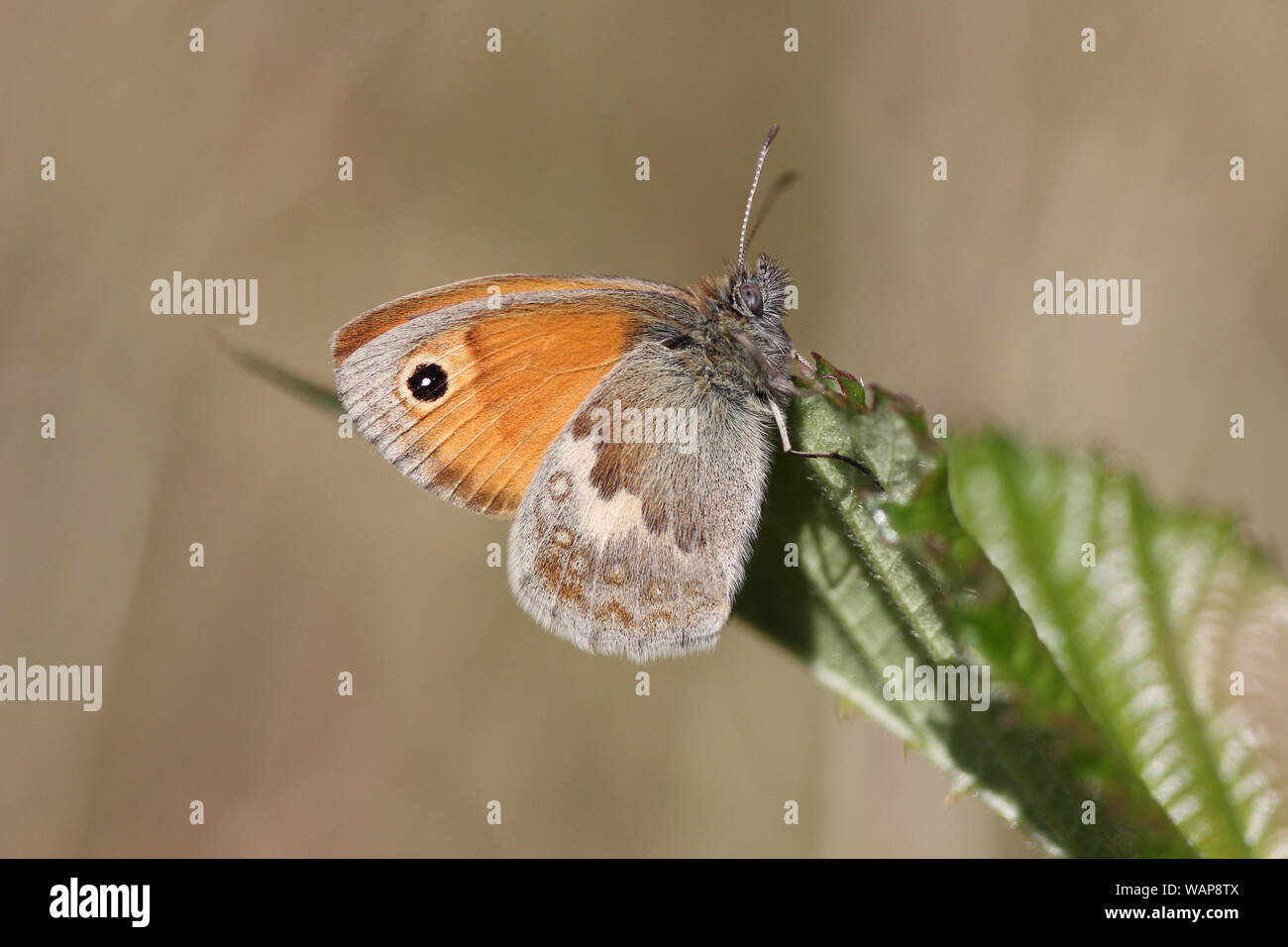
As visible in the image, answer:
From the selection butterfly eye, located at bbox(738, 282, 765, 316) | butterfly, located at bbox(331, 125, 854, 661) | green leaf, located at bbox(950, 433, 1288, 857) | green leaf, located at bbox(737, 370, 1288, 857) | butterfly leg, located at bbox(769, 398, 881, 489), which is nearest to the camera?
green leaf, located at bbox(737, 370, 1288, 857)

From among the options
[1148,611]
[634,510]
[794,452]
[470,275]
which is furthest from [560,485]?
[470,275]

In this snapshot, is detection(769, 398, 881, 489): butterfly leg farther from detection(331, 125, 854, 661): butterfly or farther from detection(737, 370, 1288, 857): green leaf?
detection(331, 125, 854, 661): butterfly

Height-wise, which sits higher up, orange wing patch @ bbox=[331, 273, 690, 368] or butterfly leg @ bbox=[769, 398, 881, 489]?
orange wing patch @ bbox=[331, 273, 690, 368]

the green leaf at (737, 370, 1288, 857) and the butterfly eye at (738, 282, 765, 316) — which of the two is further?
the butterfly eye at (738, 282, 765, 316)

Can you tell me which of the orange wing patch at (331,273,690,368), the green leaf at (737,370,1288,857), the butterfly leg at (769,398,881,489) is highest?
the orange wing patch at (331,273,690,368)

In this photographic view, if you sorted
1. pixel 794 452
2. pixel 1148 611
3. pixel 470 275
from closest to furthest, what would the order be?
pixel 794 452
pixel 1148 611
pixel 470 275

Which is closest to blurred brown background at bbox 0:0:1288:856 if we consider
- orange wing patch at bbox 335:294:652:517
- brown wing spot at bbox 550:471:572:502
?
brown wing spot at bbox 550:471:572:502

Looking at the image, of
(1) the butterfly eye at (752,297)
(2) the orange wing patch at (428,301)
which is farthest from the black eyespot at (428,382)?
(1) the butterfly eye at (752,297)

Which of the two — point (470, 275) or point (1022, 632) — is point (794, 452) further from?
point (470, 275)
